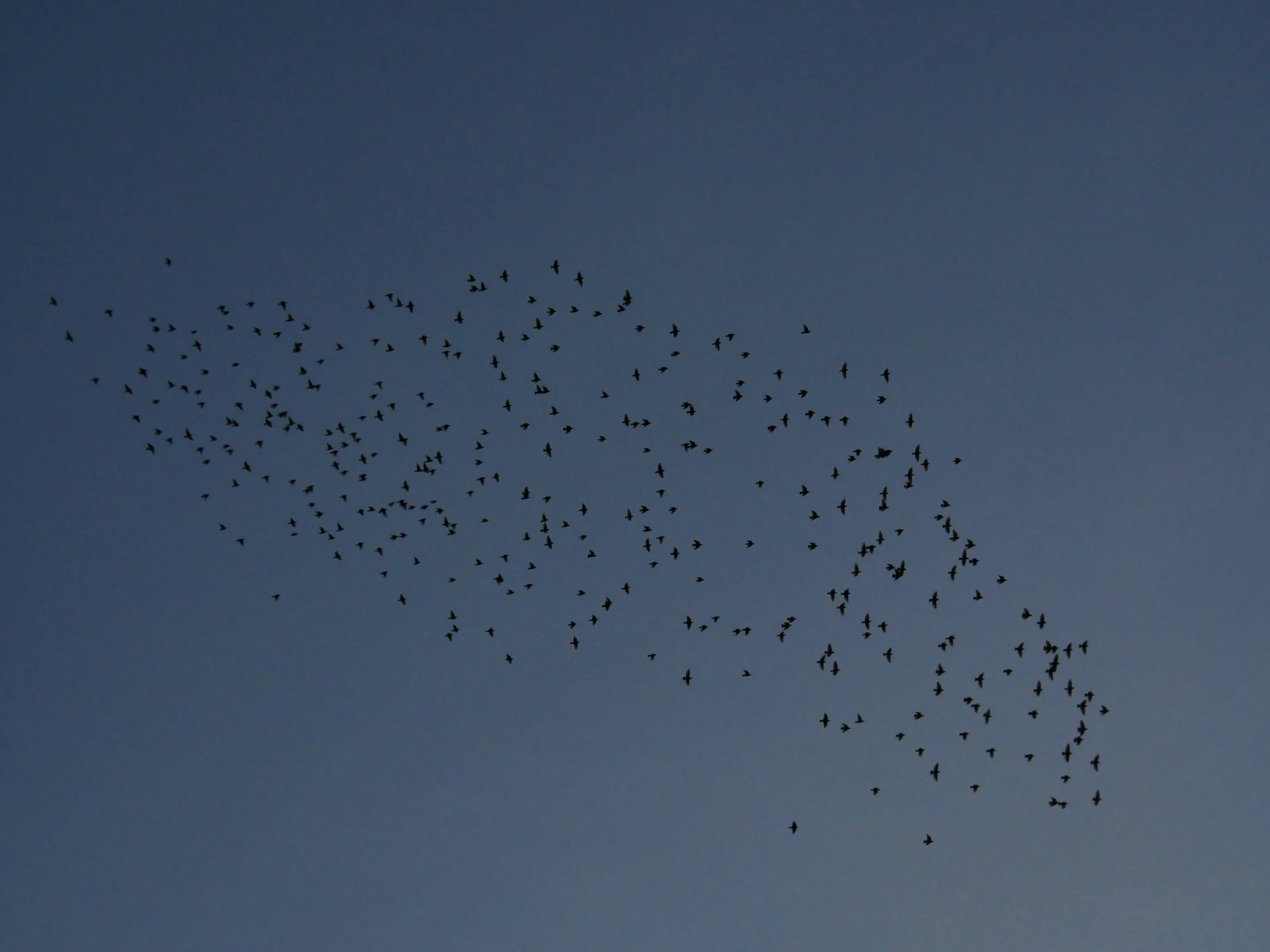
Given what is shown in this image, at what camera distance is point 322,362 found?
3962 centimetres

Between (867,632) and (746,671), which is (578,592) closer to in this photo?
(746,671)

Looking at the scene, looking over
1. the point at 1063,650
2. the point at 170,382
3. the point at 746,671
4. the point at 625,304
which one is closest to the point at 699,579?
the point at 746,671

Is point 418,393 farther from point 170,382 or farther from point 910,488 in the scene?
point 910,488

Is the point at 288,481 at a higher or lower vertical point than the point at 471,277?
Answer: lower

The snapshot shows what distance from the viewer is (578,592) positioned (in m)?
40.7

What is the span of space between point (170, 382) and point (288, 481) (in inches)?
254

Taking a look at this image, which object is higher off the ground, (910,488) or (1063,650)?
(910,488)

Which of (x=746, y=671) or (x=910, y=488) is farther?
(x=746, y=671)

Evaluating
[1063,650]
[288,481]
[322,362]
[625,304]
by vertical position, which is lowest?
[288,481]

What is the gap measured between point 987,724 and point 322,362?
31.5 meters

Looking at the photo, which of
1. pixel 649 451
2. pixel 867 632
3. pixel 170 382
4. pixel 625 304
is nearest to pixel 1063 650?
pixel 867 632

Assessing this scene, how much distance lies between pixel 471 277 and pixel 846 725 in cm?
2417

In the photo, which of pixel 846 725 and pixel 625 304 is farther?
pixel 846 725

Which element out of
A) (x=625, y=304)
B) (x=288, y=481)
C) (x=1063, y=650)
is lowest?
(x=288, y=481)
